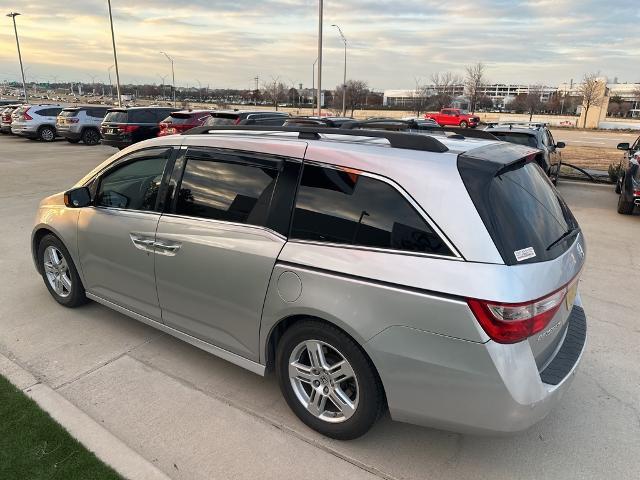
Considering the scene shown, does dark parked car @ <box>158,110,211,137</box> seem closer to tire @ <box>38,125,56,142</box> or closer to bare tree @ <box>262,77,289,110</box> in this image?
tire @ <box>38,125,56,142</box>

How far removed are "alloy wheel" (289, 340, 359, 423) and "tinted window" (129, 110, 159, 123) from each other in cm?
1669

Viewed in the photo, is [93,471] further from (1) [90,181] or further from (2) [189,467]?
(1) [90,181]

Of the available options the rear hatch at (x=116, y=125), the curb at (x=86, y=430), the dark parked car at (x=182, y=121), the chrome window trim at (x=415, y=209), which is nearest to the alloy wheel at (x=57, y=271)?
the curb at (x=86, y=430)

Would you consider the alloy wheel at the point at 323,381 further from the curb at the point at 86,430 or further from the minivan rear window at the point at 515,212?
the minivan rear window at the point at 515,212

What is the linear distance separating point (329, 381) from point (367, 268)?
75 cm

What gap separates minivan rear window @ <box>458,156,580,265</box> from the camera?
7.27 ft

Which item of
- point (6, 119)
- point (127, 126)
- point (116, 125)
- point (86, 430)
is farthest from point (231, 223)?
point (6, 119)

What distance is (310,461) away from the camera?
2.60m

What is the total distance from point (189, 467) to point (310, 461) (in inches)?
25.7

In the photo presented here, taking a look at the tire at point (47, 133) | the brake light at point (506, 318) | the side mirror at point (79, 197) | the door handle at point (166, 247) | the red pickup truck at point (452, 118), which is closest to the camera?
the brake light at point (506, 318)

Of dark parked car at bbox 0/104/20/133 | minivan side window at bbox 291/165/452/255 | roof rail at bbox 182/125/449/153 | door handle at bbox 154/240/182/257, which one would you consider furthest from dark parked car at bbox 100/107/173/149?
minivan side window at bbox 291/165/452/255

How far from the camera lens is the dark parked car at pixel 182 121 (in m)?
15.1

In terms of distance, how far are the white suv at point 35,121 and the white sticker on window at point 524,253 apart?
2553cm

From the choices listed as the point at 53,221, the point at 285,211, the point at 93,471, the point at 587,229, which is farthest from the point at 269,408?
the point at 587,229
